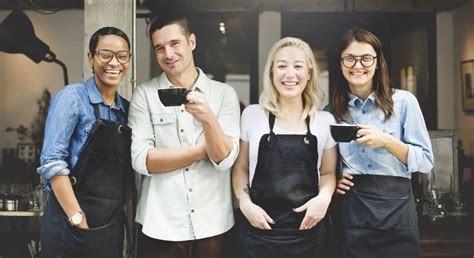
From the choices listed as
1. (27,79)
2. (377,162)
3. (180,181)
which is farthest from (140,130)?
(27,79)

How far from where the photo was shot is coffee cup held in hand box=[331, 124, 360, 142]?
2.33 m

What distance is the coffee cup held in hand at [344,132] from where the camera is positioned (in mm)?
2328

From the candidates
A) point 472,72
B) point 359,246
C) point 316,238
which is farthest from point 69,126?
point 472,72

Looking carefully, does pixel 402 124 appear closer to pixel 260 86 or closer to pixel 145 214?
pixel 145 214

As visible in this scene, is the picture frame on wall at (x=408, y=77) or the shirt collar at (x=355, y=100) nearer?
the shirt collar at (x=355, y=100)

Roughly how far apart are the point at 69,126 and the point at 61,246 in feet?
2.02

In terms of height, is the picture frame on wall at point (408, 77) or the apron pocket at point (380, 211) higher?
the picture frame on wall at point (408, 77)

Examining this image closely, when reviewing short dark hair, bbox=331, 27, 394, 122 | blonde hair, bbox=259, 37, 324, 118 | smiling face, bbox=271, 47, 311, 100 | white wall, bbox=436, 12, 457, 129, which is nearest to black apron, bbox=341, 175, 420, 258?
short dark hair, bbox=331, 27, 394, 122

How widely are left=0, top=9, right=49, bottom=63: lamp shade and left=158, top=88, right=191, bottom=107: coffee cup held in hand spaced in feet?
9.20

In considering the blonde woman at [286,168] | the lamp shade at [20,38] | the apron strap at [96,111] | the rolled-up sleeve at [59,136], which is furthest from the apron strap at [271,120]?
the lamp shade at [20,38]

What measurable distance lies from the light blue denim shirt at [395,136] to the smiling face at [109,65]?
1.30 m

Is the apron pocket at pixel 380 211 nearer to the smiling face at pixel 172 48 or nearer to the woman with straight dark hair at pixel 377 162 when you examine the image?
the woman with straight dark hair at pixel 377 162

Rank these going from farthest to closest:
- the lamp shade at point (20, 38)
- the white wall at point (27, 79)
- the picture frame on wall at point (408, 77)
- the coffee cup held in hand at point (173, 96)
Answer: the white wall at point (27, 79) < the lamp shade at point (20, 38) < the picture frame on wall at point (408, 77) < the coffee cup held in hand at point (173, 96)

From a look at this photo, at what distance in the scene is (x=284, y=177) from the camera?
2584 mm
